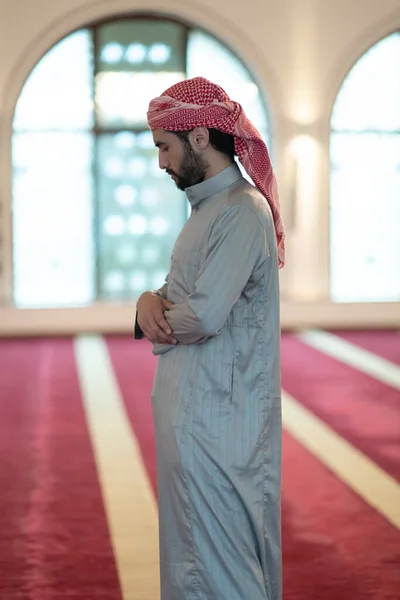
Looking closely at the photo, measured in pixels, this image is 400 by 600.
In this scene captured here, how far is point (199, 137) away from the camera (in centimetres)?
236

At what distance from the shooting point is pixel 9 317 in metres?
10.7

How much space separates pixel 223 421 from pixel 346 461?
9.51 ft

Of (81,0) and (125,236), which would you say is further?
(125,236)

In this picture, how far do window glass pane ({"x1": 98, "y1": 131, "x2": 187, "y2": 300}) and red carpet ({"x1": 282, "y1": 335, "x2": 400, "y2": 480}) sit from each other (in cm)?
304

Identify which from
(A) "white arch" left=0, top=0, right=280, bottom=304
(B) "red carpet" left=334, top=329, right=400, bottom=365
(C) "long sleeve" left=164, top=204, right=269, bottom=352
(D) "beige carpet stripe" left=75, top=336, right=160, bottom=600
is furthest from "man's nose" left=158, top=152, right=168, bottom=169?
(A) "white arch" left=0, top=0, right=280, bottom=304

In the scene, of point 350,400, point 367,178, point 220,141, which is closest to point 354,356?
point 350,400

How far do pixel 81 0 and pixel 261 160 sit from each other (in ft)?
29.7

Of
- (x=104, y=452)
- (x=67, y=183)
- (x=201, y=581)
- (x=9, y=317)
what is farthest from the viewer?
(x=67, y=183)

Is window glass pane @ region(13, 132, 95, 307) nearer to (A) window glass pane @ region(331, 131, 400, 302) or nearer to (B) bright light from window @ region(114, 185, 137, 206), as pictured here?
(B) bright light from window @ region(114, 185, 137, 206)

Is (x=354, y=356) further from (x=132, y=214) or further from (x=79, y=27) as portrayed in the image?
(x=79, y=27)

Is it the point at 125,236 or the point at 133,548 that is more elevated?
the point at 125,236

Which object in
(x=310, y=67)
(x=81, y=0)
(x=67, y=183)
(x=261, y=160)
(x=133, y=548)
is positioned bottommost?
(x=133, y=548)

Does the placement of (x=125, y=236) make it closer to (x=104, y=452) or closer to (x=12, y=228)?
(x=12, y=228)

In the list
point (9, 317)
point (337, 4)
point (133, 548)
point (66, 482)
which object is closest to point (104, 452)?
point (66, 482)
